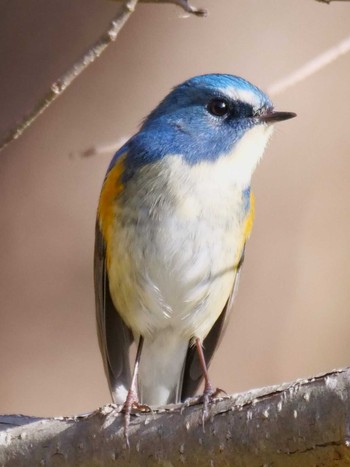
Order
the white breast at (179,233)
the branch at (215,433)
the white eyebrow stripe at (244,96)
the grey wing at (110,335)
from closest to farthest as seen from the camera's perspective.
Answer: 1. the branch at (215,433)
2. the white breast at (179,233)
3. the white eyebrow stripe at (244,96)
4. the grey wing at (110,335)

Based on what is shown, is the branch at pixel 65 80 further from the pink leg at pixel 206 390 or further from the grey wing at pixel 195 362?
the grey wing at pixel 195 362

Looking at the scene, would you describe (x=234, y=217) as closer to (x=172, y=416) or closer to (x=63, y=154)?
(x=172, y=416)

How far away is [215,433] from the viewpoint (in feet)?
10.2

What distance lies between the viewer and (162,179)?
13.9ft

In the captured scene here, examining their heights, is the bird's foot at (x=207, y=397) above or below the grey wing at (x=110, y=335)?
below

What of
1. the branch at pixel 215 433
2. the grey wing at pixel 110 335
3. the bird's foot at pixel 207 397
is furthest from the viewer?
the grey wing at pixel 110 335

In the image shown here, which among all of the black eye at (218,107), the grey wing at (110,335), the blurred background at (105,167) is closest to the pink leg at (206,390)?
the grey wing at (110,335)

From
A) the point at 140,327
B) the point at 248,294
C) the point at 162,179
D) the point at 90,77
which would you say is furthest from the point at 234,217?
the point at 90,77

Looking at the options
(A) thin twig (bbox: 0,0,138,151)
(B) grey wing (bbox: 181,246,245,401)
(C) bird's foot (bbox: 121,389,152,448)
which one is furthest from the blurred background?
(A) thin twig (bbox: 0,0,138,151)

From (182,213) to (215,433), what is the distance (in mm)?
1318

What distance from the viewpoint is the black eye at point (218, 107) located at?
14.3ft

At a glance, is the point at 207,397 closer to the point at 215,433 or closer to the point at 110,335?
the point at 215,433

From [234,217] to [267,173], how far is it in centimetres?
214

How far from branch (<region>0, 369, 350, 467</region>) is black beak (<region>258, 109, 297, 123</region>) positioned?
1491 mm
